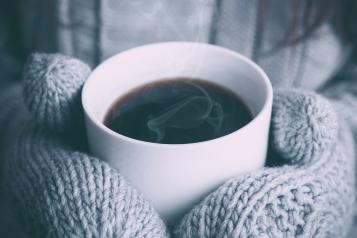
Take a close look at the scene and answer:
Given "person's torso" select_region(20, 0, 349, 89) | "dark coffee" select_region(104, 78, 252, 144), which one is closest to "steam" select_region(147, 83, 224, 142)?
"dark coffee" select_region(104, 78, 252, 144)

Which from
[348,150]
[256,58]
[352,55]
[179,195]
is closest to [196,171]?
[179,195]

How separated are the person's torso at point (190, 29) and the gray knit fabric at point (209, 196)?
0.21 m

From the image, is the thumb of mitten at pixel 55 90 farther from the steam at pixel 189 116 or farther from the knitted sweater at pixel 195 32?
the knitted sweater at pixel 195 32

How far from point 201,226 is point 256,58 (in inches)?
15.8

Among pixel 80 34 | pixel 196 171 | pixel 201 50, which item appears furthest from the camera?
pixel 80 34

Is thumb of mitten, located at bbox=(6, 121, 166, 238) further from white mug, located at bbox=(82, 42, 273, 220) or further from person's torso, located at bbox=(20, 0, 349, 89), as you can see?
person's torso, located at bbox=(20, 0, 349, 89)

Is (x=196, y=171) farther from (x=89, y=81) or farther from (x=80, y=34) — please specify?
(x=80, y=34)

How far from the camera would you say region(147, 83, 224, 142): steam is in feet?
1.70

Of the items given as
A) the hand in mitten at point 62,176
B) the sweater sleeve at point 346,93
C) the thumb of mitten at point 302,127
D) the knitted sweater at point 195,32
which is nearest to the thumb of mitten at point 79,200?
the hand in mitten at point 62,176

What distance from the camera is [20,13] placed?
842 mm

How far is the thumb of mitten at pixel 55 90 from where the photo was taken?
51 cm

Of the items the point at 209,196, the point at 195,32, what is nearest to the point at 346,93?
the point at 195,32

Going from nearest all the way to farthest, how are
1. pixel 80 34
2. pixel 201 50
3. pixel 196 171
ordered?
1. pixel 196 171
2. pixel 201 50
3. pixel 80 34

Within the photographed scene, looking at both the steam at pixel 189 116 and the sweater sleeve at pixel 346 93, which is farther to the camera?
the sweater sleeve at pixel 346 93
